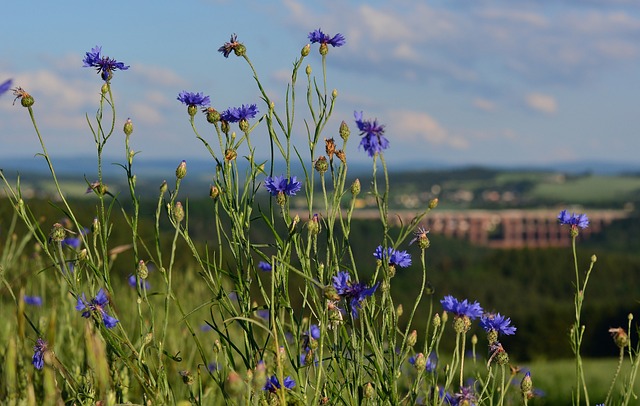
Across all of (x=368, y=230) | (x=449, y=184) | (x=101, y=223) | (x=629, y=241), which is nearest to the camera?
(x=101, y=223)

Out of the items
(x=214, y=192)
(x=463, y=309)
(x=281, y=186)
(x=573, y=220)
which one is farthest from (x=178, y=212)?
(x=573, y=220)

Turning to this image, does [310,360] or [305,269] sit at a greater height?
[305,269]

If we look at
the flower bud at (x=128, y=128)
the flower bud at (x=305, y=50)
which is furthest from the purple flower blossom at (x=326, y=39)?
the flower bud at (x=128, y=128)

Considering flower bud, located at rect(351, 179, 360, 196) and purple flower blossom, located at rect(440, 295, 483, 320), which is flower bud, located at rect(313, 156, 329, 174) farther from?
purple flower blossom, located at rect(440, 295, 483, 320)

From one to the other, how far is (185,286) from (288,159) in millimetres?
4251

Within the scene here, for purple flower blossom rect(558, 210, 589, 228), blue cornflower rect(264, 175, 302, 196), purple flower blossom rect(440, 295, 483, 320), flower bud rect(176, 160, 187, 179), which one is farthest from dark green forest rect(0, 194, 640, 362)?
purple flower blossom rect(440, 295, 483, 320)

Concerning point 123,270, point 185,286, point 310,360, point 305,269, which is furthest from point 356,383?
point 123,270

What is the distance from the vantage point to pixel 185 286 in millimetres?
6164

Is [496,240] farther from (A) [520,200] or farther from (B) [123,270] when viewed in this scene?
(B) [123,270]

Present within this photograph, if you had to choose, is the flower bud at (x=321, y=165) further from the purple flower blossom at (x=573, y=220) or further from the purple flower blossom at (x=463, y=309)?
the purple flower blossom at (x=573, y=220)

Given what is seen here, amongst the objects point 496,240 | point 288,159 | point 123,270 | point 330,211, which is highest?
point 288,159

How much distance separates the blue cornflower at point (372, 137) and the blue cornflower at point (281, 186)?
0.25 metres

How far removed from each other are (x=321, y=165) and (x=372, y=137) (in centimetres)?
26

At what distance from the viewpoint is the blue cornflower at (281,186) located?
6.79ft
